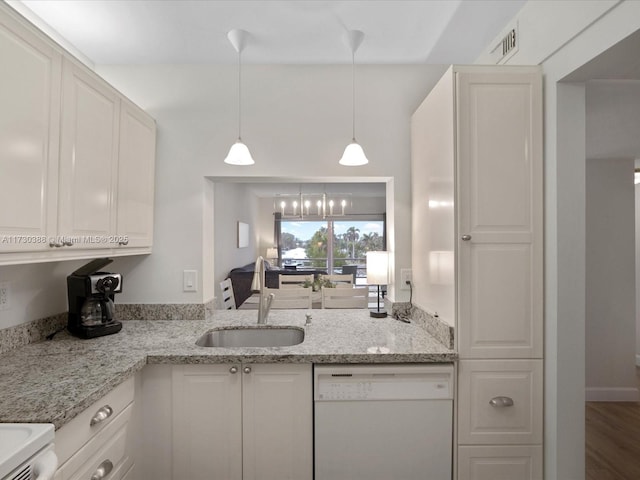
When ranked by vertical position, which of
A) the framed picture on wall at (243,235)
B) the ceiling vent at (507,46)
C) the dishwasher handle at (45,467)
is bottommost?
the dishwasher handle at (45,467)

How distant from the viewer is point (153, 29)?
1.85 metres

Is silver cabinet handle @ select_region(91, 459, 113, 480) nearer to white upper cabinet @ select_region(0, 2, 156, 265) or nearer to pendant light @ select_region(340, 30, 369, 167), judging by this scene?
white upper cabinet @ select_region(0, 2, 156, 265)

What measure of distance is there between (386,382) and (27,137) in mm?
1725

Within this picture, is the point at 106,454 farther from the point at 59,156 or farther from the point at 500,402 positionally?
the point at 500,402

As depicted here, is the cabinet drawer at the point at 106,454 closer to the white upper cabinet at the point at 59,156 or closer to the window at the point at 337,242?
the white upper cabinet at the point at 59,156

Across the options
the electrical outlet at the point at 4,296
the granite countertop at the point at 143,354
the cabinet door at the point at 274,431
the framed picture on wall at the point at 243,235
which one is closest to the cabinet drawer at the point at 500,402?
the granite countertop at the point at 143,354

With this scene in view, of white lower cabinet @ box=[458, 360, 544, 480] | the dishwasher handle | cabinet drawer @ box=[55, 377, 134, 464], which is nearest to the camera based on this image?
the dishwasher handle

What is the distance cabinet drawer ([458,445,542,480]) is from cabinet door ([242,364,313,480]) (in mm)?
703

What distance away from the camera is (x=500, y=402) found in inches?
60.3

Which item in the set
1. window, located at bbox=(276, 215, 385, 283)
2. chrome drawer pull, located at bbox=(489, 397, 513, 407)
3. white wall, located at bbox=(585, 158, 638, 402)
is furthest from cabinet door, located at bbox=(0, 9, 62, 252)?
window, located at bbox=(276, 215, 385, 283)

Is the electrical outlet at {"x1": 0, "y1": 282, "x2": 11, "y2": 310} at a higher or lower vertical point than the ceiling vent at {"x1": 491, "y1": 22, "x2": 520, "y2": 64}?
lower

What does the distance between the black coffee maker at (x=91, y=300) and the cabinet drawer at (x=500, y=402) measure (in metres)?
1.79

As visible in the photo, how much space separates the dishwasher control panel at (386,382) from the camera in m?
1.55

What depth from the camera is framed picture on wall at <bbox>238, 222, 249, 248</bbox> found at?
6591 mm
